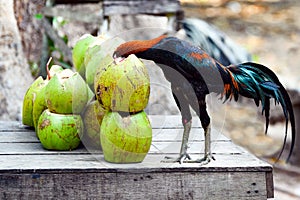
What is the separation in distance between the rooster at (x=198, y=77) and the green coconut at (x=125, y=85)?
0.06m

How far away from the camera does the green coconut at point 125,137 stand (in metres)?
1.55

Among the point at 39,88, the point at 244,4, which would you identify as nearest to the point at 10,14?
the point at 39,88

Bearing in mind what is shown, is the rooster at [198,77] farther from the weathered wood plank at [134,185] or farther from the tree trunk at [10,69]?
the tree trunk at [10,69]

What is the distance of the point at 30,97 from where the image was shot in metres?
1.96

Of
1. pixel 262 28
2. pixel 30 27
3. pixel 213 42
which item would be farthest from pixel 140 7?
pixel 262 28

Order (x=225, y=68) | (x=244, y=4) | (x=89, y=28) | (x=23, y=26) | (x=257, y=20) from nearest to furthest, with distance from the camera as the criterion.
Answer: (x=225, y=68)
(x=23, y=26)
(x=89, y=28)
(x=257, y=20)
(x=244, y=4)

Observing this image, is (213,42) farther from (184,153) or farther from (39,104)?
(184,153)

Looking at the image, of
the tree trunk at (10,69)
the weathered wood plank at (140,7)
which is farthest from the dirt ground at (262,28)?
the tree trunk at (10,69)

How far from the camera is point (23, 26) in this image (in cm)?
429

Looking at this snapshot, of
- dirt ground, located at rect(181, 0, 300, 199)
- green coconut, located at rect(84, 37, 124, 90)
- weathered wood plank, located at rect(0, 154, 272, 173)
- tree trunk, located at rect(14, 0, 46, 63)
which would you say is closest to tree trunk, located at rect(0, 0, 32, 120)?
tree trunk, located at rect(14, 0, 46, 63)

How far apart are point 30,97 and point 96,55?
0.32 metres

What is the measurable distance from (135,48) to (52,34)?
9.93ft

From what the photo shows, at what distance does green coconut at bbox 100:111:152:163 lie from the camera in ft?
5.08

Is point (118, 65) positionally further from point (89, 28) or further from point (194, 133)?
point (89, 28)
